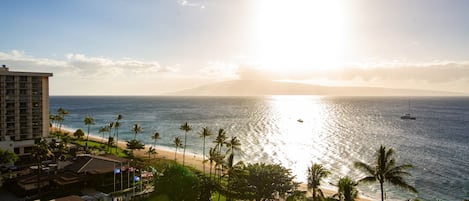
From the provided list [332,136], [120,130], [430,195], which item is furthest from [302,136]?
[120,130]

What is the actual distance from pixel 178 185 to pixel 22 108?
5858 centimetres

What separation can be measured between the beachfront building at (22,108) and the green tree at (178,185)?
49.3m

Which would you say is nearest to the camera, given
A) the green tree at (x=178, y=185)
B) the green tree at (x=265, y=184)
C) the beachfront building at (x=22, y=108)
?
the green tree at (x=265, y=184)

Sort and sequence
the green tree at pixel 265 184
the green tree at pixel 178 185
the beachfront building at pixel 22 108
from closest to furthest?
the green tree at pixel 265 184 → the green tree at pixel 178 185 → the beachfront building at pixel 22 108

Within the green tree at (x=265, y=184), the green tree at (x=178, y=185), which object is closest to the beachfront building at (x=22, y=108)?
the green tree at (x=178, y=185)

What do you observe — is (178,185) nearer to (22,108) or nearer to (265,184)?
(265,184)

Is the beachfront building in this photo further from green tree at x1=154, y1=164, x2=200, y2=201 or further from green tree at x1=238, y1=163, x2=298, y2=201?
green tree at x1=238, y1=163, x2=298, y2=201

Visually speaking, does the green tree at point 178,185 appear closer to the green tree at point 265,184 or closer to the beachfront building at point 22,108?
the green tree at point 265,184

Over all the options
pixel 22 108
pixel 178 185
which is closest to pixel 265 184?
pixel 178 185

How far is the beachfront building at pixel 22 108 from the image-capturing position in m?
71.0

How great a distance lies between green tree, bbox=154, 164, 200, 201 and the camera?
37.7 meters

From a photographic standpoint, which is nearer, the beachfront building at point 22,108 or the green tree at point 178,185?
the green tree at point 178,185

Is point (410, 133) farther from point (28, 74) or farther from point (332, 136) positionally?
point (28, 74)

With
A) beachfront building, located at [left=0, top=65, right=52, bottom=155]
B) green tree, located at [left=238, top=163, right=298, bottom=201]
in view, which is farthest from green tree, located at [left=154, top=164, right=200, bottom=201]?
beachfront building, located at [left=0, top=65, right=52, bottom=155]
